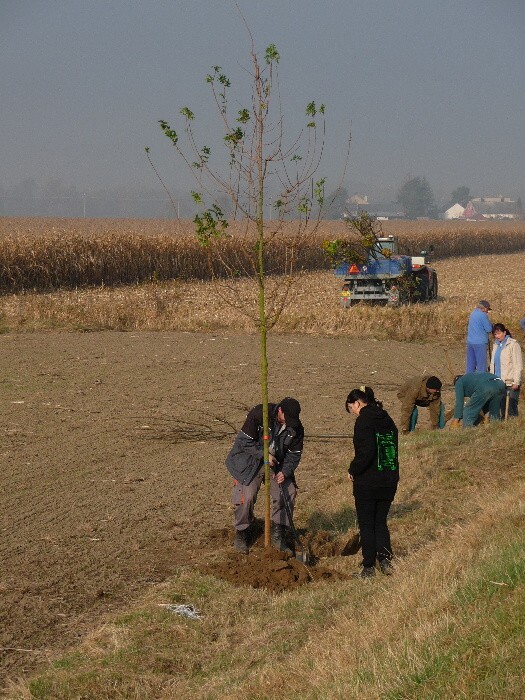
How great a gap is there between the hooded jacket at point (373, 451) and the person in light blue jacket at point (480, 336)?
823 cm

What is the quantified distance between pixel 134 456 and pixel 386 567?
513cm

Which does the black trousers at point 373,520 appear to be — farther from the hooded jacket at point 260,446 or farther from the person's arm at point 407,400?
the person's arm at point 407,400

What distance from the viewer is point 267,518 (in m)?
9.12

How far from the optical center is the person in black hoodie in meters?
8.50

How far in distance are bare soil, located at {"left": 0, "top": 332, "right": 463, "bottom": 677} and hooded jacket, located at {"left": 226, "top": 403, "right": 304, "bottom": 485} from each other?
72 cm

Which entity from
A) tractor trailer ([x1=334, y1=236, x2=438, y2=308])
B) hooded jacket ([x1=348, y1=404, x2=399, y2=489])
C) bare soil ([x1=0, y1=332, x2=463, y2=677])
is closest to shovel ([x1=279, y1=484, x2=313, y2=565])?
bare soil ([x1=0, y1=332, x2=463, y2=677])

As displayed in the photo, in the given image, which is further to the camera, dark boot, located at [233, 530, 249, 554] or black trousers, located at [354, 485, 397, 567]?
dark boot, located at [233, 530, 249, 554]

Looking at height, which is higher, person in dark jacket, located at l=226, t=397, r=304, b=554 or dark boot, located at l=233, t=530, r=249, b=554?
person in dark jacket, located at l=226, t=397, r=304, b=554

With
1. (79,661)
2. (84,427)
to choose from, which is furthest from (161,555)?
(84,427)

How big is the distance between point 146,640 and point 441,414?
8.25 metres

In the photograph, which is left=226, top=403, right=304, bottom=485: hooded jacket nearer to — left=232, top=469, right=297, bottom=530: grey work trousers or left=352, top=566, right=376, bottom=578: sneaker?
left=232, top=469, right=297, bottom=530: grey work trousers

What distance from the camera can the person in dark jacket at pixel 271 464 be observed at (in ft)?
30.1

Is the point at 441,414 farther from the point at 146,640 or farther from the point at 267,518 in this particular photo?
the point at 146,640

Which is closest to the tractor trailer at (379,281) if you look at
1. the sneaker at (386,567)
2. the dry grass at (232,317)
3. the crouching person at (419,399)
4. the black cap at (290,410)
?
the dry grass at (232,317)
